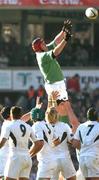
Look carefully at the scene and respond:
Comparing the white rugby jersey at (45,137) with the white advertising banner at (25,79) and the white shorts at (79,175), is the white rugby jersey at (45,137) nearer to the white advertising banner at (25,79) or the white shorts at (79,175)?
the white shorts at (79,175)

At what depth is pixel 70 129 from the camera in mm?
18734

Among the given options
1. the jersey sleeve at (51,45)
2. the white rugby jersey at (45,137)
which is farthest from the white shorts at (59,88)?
the white rugby jersey at (45,137)

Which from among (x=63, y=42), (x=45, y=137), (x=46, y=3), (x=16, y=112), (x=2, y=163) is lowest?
(x=2, y=163)

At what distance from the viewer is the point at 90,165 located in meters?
18.6

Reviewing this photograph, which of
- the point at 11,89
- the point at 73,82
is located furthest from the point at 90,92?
the point at 11,89

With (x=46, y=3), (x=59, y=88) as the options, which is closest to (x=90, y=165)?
(x=59, y=88)

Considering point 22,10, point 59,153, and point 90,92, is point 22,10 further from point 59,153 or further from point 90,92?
point 59,153

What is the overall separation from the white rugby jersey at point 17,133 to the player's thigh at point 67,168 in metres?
0.84

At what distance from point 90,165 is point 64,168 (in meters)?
0.61

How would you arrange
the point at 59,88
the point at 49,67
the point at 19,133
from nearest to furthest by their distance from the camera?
the point at 19,133 → the point at 49,67 → the point at 59,88

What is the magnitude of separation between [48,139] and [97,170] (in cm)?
113

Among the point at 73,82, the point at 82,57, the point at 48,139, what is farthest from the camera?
the point at 82,57

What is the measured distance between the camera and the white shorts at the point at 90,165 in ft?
60.9

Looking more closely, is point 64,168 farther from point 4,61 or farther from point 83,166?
point 4,61
